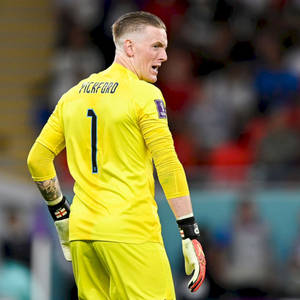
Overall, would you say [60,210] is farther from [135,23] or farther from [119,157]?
[135,23]

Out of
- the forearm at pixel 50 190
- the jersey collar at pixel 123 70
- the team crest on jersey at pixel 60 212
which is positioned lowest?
the team crest on jersey at pixel 60 212

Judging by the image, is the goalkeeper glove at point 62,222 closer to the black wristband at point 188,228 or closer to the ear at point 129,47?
the black wristband at point 188,228

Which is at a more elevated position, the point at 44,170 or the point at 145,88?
the point at 145,88

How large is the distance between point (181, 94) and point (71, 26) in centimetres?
203

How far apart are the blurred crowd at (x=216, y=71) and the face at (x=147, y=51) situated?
4.80m

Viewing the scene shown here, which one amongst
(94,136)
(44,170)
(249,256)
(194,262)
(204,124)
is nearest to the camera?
(194,262)

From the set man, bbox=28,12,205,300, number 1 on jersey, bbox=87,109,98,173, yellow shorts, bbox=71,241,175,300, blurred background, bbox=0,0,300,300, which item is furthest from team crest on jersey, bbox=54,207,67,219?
blurred background, bbox=0,0,300,300

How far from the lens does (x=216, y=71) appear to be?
36.8 ft

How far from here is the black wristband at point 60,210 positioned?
4680 millimetres

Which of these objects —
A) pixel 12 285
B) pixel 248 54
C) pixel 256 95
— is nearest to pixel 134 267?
pixel 12 285

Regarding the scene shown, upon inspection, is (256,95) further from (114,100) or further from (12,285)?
(114,100)

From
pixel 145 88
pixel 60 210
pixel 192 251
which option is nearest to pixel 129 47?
pixel 145 88

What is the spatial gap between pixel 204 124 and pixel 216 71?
3.32ft

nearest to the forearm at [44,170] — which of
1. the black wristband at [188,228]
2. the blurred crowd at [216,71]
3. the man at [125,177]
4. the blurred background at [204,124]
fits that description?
the man at [125,177]
